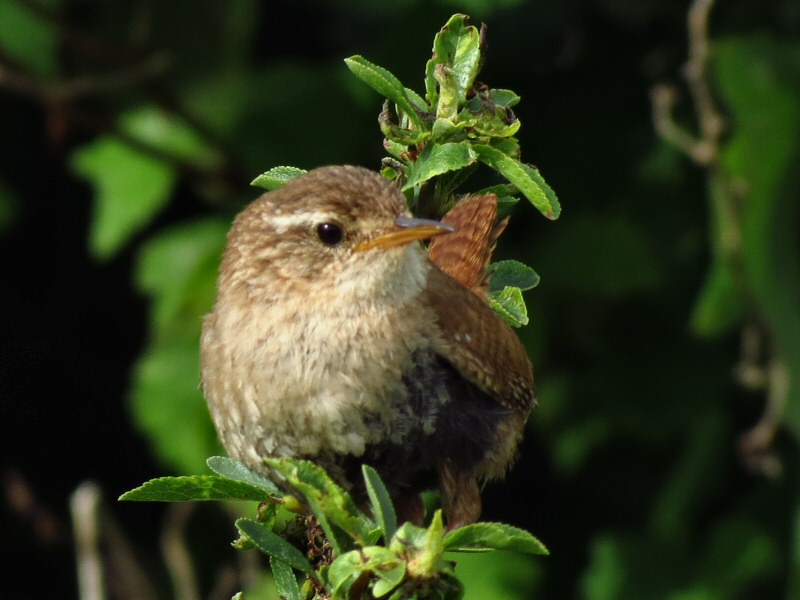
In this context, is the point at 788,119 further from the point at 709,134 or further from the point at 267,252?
the point at 267,252

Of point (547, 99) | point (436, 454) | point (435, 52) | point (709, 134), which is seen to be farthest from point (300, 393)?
point (547, 99)

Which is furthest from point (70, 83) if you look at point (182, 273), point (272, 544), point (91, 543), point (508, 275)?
point (272, 544)

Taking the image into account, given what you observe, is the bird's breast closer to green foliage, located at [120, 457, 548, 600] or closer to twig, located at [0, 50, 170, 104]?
green foliage, located at [120, 457, 548, 600]

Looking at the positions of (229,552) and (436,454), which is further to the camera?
(229,552)

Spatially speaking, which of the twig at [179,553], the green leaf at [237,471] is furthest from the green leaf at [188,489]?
the twig at [179,553]

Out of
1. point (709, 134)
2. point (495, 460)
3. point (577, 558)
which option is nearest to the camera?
point (495, 460)

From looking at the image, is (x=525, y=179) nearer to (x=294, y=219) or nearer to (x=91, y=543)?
(x=294, y=219)

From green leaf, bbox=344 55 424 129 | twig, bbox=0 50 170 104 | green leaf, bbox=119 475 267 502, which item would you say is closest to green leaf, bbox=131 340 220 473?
twig, bbox=0 50 170 104
